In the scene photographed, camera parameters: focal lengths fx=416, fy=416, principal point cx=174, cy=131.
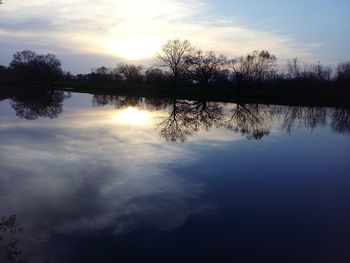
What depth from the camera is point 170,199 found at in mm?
9695

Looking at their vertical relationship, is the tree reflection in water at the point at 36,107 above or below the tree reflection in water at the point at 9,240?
above

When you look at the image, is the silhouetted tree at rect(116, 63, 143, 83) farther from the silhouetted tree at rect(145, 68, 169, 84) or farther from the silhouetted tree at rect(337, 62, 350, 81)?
the silhouetted tree at rect(337, 62, 350, 81)

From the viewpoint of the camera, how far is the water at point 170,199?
6.96 metres

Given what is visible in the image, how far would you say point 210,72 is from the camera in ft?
243

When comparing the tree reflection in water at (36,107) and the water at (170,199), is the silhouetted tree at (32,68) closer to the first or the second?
the tree reflection in water at (36,107)

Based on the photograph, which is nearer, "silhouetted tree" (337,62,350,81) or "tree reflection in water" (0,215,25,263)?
Answer: "tree reflection in water" (0,215,25,263)

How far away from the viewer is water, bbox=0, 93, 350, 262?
6.96 m

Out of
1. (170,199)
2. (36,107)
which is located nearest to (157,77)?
(36,107)

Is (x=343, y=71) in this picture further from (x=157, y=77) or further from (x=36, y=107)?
(x=36, y=107)

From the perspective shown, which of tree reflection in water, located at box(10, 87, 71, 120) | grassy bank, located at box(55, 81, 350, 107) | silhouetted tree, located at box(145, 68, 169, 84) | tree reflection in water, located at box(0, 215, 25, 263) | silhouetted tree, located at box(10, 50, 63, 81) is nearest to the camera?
tree reflection in water, located at box(0, 215, 25, 263)

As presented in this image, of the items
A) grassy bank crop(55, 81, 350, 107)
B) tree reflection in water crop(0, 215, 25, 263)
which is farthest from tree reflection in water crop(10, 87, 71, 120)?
grassy bank crop(55, 81, 350, 107)

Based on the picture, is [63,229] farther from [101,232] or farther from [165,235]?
[165,235]

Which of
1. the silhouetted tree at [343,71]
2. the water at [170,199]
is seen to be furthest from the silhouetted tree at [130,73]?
the water at [170,199]

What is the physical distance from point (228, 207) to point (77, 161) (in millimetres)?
5825
